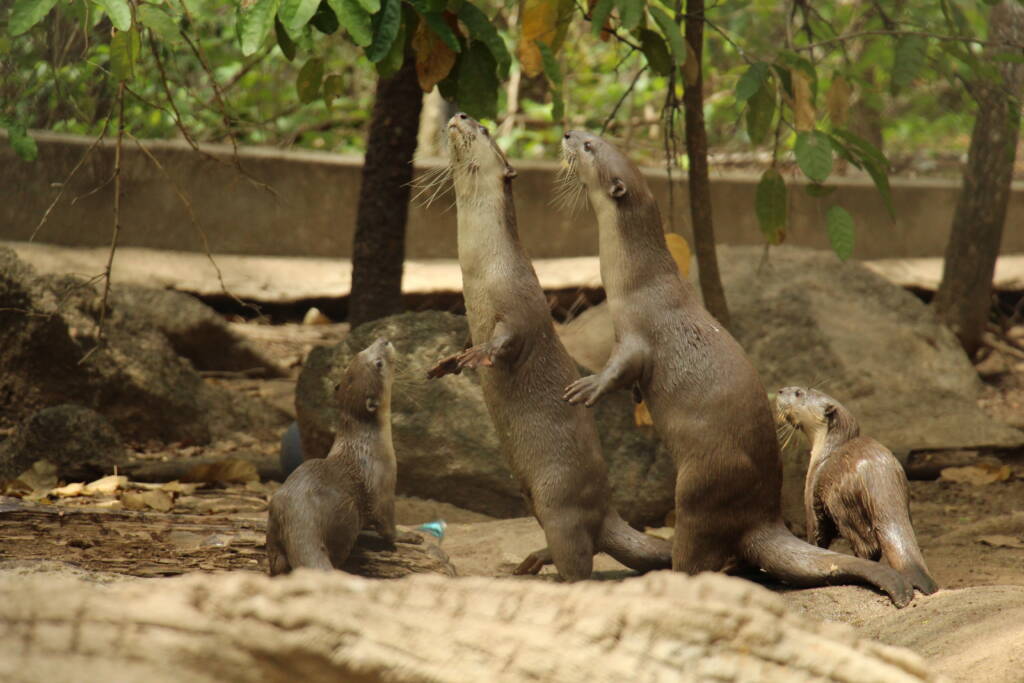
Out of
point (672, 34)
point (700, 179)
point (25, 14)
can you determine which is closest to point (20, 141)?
point (25, 14)

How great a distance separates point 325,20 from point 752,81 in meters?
1.51

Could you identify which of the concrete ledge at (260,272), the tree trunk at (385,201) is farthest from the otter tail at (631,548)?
the concrete ledge at (260,272)

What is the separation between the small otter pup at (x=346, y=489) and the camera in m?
3.31

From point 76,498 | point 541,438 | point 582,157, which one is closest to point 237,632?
point 541,438

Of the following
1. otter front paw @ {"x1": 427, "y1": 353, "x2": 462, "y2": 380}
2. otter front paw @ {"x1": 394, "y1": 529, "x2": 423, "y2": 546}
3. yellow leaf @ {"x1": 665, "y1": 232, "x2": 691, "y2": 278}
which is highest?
yellow leaf @ {"x1": 665, "y1": 232, "x2": 691, "y2": 278}

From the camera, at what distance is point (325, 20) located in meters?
3.57

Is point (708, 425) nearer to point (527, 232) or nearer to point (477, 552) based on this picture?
point (477, 552)

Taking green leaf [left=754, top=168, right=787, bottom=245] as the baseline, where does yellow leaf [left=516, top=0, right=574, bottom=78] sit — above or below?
above

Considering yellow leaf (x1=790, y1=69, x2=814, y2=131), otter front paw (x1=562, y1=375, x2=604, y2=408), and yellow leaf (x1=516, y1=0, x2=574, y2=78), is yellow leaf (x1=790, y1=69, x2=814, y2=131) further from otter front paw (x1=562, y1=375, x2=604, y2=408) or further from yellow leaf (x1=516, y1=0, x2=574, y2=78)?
otter front paw (x1=562, y1=375, x2=604, y2=408)

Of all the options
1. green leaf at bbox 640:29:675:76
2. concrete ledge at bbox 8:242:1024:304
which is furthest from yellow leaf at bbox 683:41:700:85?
concrete ledge at bbox 8:242:1024:304

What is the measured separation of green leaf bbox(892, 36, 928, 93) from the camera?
4.62 metres

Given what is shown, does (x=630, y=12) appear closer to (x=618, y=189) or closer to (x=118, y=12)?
(x=618, y=189)

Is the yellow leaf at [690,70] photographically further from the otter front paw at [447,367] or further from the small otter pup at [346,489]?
the otter front paw at [447,367]

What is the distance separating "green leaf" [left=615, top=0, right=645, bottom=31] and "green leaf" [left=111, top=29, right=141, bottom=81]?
1.56m
